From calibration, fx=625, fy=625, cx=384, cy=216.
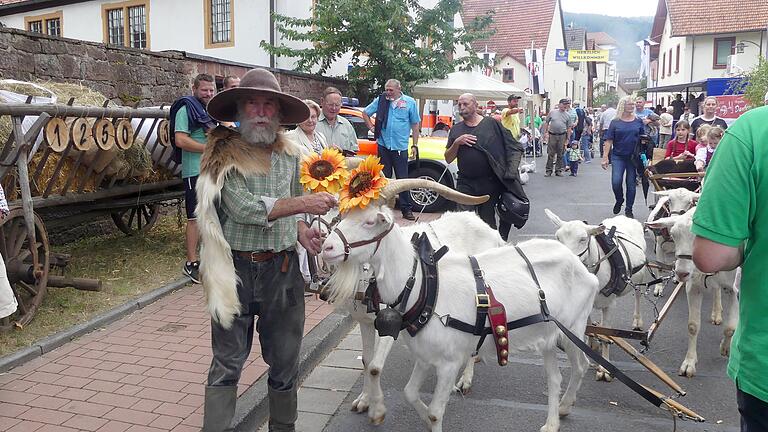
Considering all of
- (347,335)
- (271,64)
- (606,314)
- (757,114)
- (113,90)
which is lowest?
(347,335)

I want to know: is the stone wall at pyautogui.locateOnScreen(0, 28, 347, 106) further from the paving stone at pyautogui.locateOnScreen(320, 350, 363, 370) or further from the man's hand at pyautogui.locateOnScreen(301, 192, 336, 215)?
the man's hand at pyautogui.locateOnScreen(301, 192, 336, 215)

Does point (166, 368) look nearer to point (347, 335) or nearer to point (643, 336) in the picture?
point (347, 335)

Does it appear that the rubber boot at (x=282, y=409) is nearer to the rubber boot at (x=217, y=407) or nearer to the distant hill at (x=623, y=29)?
the rubber boot at (x=217, y=407)

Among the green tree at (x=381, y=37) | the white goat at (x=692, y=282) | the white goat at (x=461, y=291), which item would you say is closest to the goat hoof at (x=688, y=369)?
the white goat at (x=692, y=282)

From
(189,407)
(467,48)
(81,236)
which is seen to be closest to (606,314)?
→ (189,407)

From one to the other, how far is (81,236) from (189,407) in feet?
18.5

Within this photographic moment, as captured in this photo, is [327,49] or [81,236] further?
[327,49]

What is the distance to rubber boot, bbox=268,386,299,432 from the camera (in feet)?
11.9

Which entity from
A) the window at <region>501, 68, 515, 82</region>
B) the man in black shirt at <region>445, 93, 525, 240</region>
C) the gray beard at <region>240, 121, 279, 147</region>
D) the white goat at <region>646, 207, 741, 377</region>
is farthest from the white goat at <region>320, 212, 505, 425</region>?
the window at <region>501, 68, 515, 82</region>

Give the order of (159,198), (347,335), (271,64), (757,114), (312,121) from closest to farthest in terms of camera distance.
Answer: (757,114) → (347,335) → (312,121) → (159,198) → (271,64)

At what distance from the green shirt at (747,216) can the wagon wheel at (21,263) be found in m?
5.34

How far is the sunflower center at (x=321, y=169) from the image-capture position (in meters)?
3.34

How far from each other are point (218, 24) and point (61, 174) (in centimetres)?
1556

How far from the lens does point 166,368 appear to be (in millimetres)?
4922
